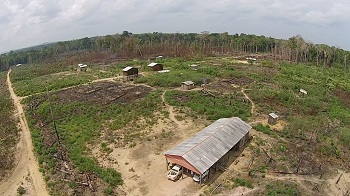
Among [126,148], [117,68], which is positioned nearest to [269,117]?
[126,148]

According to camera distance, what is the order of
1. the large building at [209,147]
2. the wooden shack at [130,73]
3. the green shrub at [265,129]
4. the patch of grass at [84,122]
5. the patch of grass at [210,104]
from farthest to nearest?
the wooden shack at [130,73] → the patch of grass at [210,104] → the green shrub at [265,129] → the patch of grass at [84,122] → the large building at [209,147]

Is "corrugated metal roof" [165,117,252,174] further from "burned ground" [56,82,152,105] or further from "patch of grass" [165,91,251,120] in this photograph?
"burned ground" [56,82,152,105]

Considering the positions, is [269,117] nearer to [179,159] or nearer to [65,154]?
[179,159]

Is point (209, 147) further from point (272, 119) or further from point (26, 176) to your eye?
point (26, 176)

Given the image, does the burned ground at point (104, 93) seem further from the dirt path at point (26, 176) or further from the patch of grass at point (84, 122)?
the dirt path at point (26, 176)

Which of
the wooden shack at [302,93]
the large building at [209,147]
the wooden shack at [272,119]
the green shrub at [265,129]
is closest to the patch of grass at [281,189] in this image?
the large building at [209,147]

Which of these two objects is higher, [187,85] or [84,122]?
[187,85]

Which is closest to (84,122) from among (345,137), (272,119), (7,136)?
(7,136)
